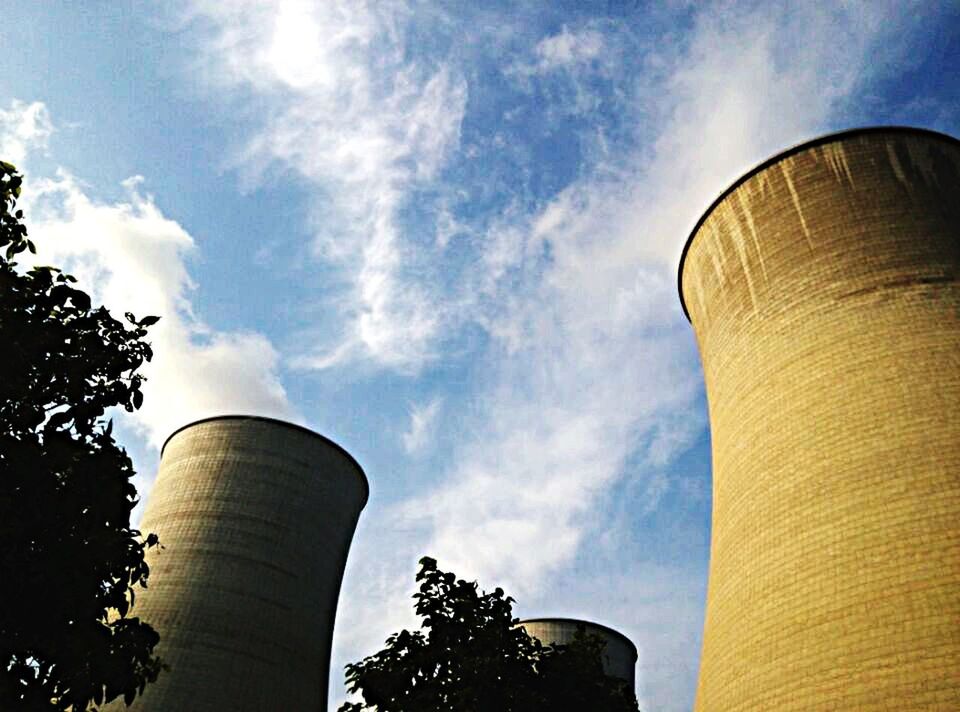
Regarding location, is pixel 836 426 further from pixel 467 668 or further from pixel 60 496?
pixel 60 496

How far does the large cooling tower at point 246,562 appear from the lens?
1143 cm

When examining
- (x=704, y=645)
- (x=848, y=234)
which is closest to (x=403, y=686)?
(x=704, y=645)

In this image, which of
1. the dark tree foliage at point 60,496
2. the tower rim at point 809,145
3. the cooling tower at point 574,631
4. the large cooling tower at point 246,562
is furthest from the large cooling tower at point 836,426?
the cooling tower at point 574,631

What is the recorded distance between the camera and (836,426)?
6.40m

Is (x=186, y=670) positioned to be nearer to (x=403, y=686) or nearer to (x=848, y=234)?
(x=403, y=686)

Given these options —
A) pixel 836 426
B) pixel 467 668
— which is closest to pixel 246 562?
pixel 467 668

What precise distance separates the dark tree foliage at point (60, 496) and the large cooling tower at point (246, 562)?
854cm

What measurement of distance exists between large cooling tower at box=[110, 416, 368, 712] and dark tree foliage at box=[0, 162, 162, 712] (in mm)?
8545

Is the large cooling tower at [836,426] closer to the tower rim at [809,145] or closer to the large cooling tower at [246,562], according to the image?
the tower rim at [809,145]

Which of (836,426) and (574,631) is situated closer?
(836,426)

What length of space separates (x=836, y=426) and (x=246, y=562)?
9126mm

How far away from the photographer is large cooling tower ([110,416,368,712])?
450 inches

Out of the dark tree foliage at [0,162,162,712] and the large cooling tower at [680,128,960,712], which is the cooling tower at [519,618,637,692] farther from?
the dark tree foliage at [0,162,162,712]

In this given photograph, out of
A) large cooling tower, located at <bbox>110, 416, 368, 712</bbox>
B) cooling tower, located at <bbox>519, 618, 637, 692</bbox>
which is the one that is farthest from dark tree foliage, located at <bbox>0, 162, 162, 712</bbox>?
cooling tower, located at <bbox>519, 618, 637, 692</bbox>
